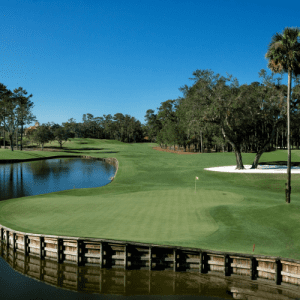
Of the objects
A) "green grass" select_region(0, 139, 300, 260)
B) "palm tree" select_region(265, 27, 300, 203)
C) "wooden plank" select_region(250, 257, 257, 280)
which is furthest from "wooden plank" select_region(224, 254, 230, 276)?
"palm tree" select_region(265, 27, 300, 203)

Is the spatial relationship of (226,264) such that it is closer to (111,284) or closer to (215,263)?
(215,263)

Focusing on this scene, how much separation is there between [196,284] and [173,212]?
7.27m

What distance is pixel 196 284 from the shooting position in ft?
40.0

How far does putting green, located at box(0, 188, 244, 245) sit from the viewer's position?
14984 millimetres

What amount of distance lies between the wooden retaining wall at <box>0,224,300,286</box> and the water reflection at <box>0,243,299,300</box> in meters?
0.27

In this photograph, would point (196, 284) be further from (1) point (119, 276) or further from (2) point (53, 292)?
(2) point (53, 292)

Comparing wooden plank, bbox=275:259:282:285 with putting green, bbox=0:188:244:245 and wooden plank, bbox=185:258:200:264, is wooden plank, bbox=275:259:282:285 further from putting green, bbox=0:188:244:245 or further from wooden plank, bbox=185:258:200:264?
putting green, bbox=0:188:244:245

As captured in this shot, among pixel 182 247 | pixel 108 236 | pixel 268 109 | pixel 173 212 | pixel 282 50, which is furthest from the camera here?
pixel 268 109

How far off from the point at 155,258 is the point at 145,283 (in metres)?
1.22

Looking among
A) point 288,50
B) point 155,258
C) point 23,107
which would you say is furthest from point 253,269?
point 23,107

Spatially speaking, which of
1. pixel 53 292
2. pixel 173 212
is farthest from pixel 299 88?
pixel 53 292

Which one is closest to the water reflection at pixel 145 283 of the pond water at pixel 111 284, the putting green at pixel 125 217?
the pond water at pixel 111 284

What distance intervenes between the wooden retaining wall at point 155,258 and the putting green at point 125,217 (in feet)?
2.42

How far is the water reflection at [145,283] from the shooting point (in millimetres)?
11484
